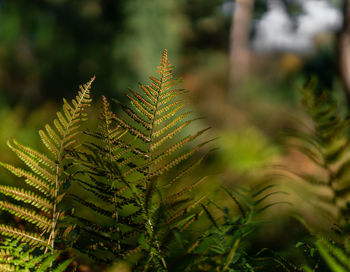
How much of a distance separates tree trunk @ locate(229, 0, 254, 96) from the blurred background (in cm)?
5

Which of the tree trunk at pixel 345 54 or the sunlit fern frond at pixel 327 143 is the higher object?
the tree trunk at pixel 345 54

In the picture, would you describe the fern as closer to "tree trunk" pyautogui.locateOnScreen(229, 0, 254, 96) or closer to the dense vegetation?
the dense vegetation

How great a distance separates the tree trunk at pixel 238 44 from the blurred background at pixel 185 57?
0.05 meters

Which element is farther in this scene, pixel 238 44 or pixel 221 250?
pixel 238 44

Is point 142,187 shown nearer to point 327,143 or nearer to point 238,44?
point 327,143

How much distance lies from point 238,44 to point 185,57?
3048 mm

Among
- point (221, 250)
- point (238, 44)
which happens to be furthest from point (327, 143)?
point (238, 44)

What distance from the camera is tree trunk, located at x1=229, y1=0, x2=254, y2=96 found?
15430mm

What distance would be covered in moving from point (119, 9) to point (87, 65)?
2570 mm

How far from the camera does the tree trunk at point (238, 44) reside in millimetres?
15430

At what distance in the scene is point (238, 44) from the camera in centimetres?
1586

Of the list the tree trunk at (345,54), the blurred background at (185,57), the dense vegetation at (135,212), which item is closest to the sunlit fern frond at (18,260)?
the dense vegetation at (135,212)

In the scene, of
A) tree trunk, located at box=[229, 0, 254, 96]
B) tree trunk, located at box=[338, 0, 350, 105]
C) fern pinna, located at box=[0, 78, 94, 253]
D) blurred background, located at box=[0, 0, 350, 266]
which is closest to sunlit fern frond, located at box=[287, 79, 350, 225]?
fern pinna, located at box=[0, 78, 94, 253]

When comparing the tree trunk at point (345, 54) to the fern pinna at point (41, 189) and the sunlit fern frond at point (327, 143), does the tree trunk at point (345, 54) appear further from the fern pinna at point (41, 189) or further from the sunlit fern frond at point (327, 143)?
the fern pinna at point (41, 189)
